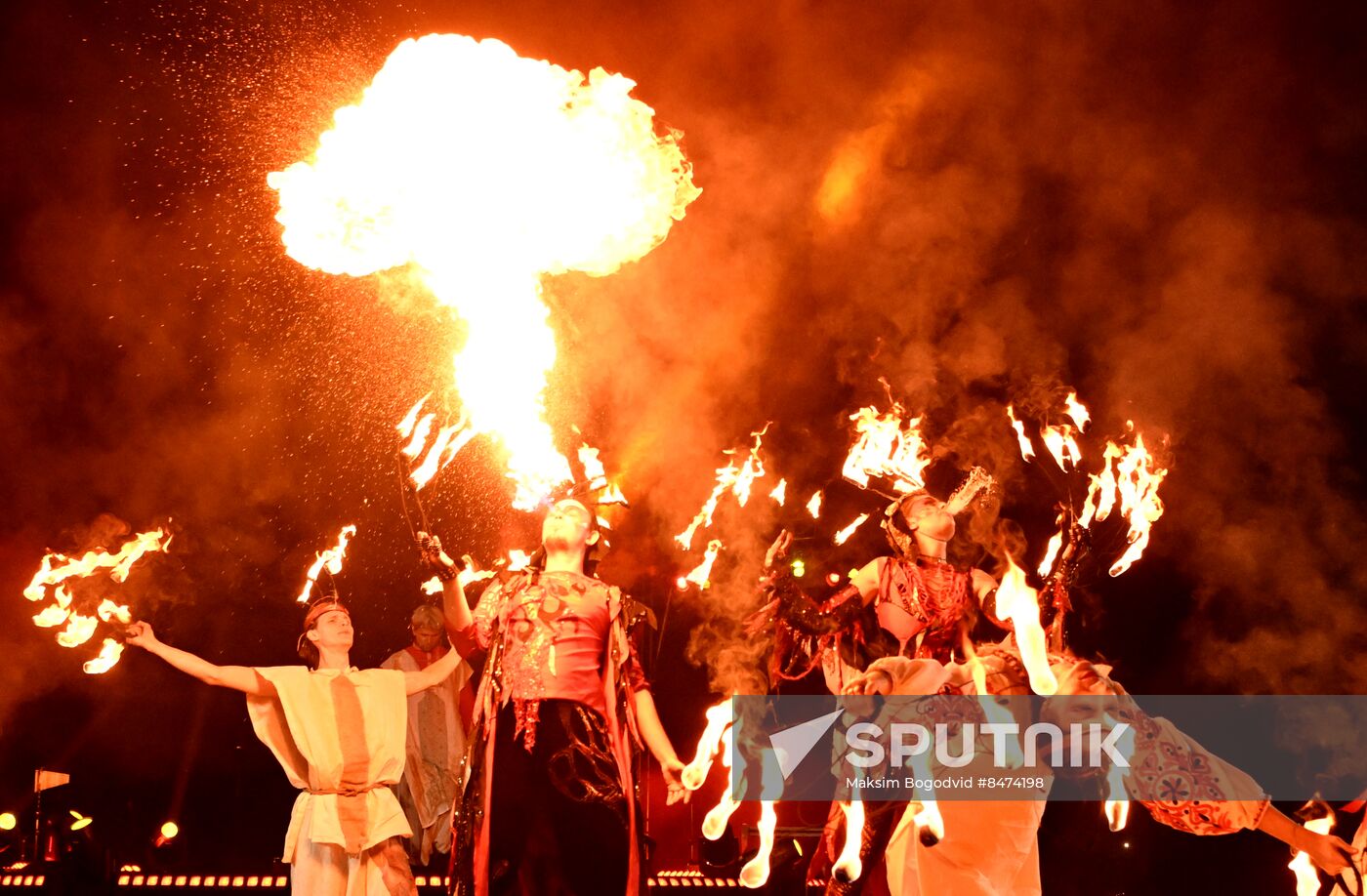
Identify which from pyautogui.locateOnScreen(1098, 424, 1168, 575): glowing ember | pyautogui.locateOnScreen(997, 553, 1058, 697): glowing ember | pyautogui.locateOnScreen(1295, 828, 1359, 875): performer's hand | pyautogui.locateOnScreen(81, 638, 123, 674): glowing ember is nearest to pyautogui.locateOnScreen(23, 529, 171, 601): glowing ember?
pyautogui.locateOnScreen(81, 638, 123, 674): glowing ember

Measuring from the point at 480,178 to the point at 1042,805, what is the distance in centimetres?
384

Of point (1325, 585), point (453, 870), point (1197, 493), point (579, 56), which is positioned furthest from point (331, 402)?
point (1325, 585)

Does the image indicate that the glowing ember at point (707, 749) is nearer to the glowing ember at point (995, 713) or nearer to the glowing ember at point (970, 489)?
the glowing ember at point (995, 713)

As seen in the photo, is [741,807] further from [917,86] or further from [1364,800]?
[917,86]

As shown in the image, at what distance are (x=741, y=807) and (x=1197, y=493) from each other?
357cm

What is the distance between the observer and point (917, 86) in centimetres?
794

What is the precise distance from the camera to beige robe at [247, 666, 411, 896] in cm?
544

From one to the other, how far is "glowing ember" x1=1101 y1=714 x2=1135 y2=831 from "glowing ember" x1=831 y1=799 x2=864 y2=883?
90 cm

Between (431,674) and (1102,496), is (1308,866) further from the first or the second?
(431,674)

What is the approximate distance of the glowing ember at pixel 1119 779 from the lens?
4.70 metres

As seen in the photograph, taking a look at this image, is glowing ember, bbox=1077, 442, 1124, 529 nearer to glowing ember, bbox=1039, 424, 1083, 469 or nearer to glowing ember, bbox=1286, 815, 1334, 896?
glowing ember, bbox=1039, 424, 1083, 469

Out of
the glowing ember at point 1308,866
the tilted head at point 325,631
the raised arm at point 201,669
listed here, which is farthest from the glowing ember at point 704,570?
the glowing ember at point 1308,866

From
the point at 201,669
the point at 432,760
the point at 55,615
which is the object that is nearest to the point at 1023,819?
the point at 201,669

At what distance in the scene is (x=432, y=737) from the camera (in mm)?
7754
